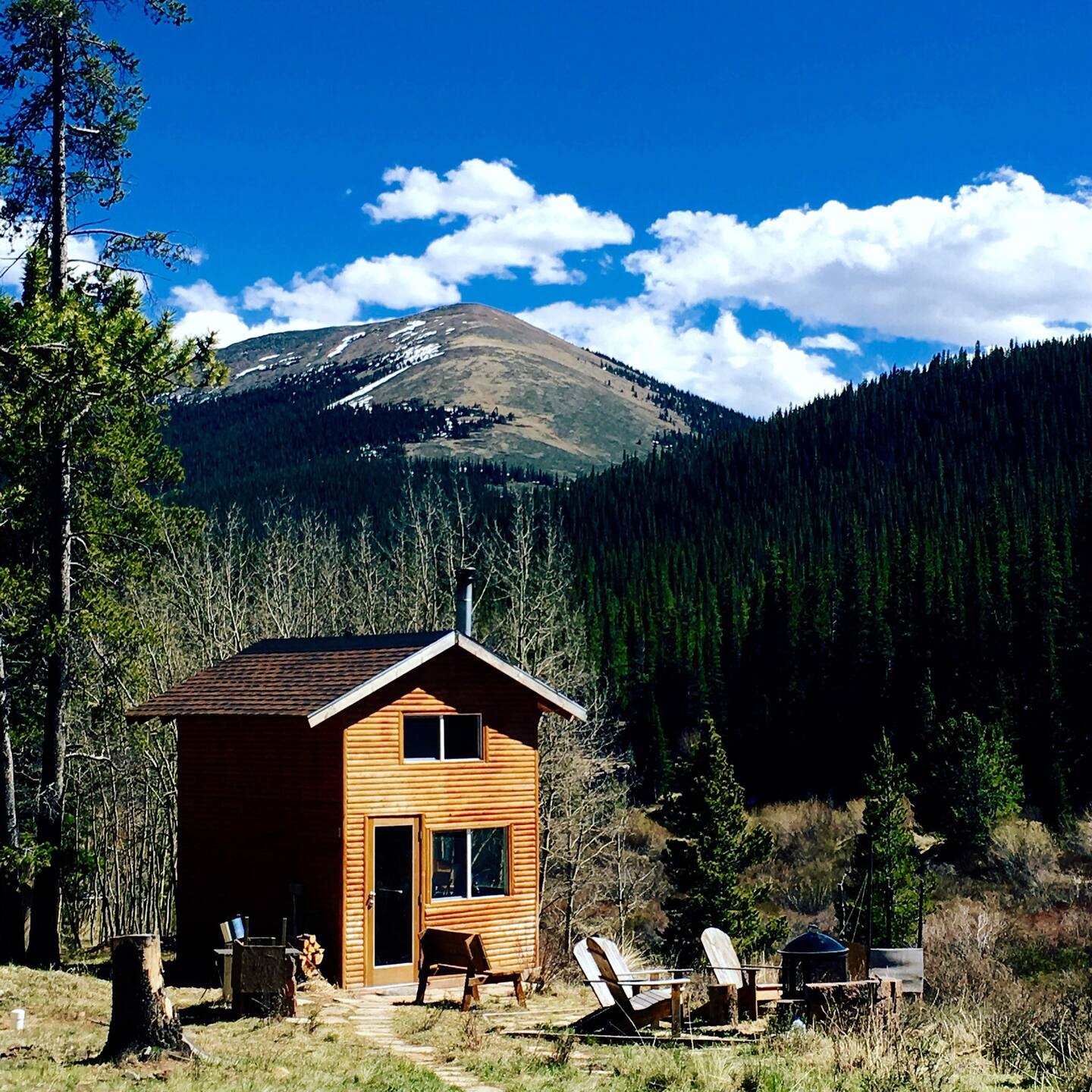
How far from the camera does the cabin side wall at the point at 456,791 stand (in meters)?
20.1

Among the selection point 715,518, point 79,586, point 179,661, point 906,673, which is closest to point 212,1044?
point 79,586

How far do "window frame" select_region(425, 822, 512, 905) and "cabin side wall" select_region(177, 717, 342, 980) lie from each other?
59.5 inches

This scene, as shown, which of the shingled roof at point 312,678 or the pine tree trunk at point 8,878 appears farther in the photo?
the pine tree trunk at point 8,878

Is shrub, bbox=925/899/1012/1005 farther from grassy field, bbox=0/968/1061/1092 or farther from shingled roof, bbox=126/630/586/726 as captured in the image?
shingled roof, bbox=126/630/586/726

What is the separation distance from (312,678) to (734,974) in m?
8.40

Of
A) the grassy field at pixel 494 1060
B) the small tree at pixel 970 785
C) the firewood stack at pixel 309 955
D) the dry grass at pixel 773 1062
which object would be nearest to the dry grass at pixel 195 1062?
the grassy field at pixel 494 1060

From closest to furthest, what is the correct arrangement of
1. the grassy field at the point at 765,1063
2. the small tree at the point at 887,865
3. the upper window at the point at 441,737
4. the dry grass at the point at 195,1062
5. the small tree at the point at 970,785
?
the dry grass at the point at 195,1062 → the grassy field at the point at 765,1063 → the upper window at the point at 441,737 → the small tree at the point at 887,865 → the small tree at the point at 970,785

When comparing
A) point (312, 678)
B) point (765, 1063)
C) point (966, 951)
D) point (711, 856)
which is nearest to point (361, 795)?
point (312, 678)

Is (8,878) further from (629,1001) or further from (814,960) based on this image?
(814,960)

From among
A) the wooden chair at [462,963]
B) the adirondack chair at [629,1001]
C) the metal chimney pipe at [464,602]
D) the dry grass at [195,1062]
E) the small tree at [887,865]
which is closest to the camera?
the dry grass at [195,1062]

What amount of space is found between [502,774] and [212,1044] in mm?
9242

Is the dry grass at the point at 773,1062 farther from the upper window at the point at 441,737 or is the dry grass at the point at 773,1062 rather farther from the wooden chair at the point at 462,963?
the upper window at the point at 441,737

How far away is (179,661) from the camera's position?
122 ft

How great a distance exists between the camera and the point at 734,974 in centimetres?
1641
